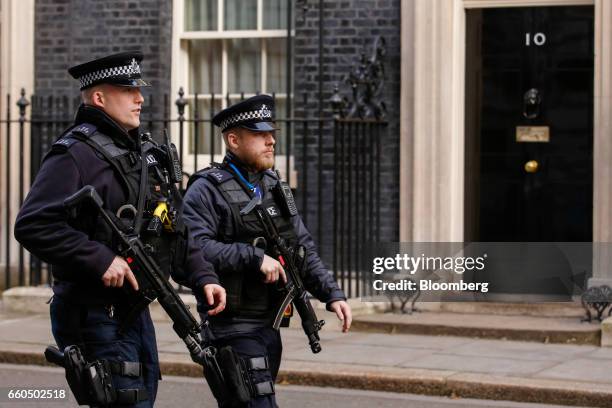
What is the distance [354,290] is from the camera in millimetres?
12266

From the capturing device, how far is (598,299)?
11062 mm

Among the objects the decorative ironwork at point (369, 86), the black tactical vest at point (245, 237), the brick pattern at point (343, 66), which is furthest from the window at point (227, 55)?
the black tactical vest at point (245, 237)

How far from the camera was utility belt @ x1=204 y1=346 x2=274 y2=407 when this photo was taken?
18.2ft

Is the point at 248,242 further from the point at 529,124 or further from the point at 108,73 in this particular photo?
the point at 529,124

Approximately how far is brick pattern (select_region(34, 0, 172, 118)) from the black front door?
9.59 feet

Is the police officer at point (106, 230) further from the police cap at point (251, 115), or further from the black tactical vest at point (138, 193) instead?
the police cap at point (251, 115)

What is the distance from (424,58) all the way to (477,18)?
2.19 feet

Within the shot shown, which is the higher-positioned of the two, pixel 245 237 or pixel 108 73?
pixel 108 73

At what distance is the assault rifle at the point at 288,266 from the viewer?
20.2ft

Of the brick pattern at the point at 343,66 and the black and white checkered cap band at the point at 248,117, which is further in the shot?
the brick pattern at the point at 343,66

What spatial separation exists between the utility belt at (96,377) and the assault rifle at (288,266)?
3.38ft

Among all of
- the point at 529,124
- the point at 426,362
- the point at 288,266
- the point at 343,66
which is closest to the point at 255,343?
the point at 288,266

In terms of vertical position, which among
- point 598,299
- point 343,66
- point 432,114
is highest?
point 343,66

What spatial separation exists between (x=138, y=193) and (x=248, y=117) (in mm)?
1050
